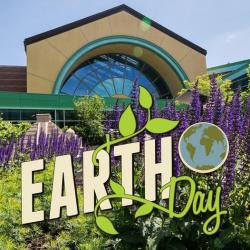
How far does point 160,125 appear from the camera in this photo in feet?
15.3

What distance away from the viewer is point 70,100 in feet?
131

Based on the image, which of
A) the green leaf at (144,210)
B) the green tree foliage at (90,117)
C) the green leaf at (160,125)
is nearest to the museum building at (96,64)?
the green tree foliage at (90,117)

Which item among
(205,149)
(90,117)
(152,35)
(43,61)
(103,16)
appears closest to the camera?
(205,149)

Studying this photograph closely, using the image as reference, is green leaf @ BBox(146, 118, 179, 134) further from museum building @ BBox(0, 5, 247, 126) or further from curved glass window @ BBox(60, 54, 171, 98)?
curved glass window @ BBox(60, 54, 171, 98)

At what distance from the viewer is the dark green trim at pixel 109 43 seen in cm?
4272

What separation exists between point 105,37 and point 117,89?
601 cm

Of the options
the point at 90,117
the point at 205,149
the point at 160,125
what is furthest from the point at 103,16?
the point at 205,149

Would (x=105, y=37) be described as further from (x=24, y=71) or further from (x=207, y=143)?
(x=207, y=143)

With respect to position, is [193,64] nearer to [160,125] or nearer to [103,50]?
[103,50]

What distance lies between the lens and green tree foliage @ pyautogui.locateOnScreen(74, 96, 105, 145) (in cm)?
3520

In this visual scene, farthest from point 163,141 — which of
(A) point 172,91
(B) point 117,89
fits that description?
(A) point 172,91

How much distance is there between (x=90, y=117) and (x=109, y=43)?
1210 centimetres

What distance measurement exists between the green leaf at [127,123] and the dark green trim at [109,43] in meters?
38.4

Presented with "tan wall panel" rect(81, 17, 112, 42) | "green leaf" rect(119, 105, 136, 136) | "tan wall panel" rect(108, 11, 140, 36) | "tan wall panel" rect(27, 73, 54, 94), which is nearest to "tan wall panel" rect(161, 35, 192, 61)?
"tan wall panel" rect(108, 11, 140, 36)
